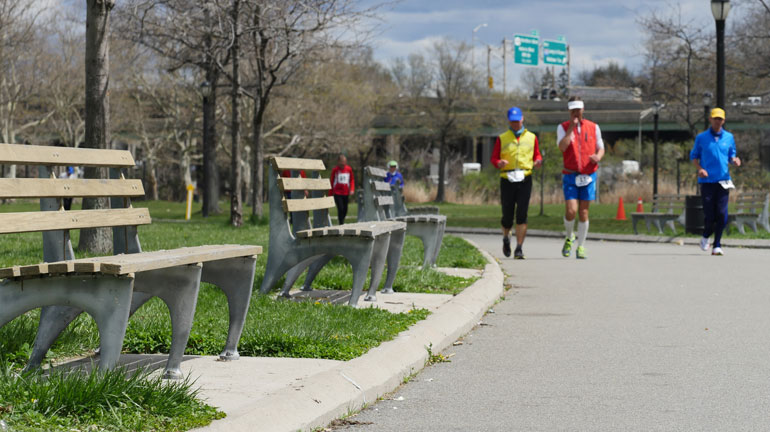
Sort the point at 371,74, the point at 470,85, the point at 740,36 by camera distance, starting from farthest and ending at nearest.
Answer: the point at 371,74, the point at 470,85, the point at 740,36

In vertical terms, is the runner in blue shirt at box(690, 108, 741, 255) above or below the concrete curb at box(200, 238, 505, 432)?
above

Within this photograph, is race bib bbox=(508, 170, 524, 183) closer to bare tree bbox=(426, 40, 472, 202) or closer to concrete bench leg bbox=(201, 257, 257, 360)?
concrete bench leg bbox=(201, 257, 257, 360)

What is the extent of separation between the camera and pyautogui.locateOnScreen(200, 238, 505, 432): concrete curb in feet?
14.2

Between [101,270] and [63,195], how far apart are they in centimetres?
101

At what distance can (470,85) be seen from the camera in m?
55.9

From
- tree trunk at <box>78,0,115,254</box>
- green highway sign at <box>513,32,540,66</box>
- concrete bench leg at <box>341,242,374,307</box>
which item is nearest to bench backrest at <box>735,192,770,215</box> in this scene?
tree trunk at <box>78,0,115,254</box>

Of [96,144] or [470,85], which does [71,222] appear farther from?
[470,85]

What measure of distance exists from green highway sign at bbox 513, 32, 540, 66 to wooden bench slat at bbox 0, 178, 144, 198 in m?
88.3

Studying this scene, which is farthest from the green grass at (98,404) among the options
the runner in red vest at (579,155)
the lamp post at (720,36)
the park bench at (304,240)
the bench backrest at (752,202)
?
the bench backrest at (752,202)

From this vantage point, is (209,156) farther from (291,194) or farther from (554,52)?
(554,52)

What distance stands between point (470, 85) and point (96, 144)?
4369 cm

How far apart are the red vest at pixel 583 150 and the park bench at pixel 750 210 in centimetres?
899

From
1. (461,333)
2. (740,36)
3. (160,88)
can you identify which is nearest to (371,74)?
(160,88)

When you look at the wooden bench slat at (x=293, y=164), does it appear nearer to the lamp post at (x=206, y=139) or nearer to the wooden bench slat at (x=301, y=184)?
the wooden bench slat at (x=301, y=184)
